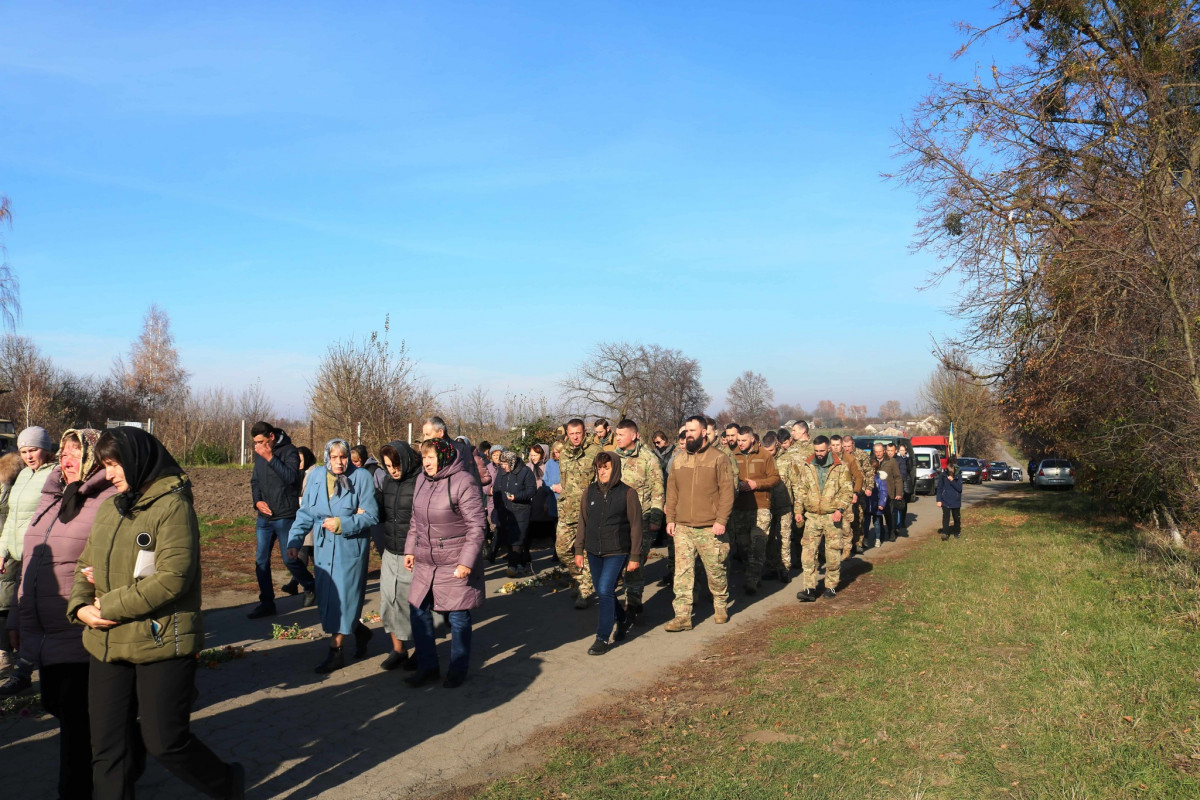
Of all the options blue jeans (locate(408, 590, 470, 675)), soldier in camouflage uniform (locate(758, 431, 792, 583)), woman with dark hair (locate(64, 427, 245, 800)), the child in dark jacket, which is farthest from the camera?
the child in dark jacket

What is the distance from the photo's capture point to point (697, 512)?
368 inches

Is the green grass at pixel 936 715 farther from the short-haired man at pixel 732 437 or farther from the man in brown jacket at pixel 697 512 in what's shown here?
the short-haired man at pixel 732 437

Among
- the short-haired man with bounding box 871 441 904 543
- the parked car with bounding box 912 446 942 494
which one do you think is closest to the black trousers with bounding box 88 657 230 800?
the short-haired man with bounding box 871 441 904 543

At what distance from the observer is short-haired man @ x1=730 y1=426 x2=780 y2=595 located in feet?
37.9

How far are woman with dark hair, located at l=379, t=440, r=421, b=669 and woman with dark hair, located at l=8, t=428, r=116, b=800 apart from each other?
9.33 ft

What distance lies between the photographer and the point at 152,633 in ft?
13.5

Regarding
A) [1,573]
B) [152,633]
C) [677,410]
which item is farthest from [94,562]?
[677,410]

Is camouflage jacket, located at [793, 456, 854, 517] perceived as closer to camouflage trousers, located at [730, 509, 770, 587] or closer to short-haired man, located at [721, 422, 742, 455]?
camouflage trousers, located at [730, 509, 770, 587]

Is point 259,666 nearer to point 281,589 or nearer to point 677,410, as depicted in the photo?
point 281,589

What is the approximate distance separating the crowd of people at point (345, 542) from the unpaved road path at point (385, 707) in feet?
1.07

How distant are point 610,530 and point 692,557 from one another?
1330mm

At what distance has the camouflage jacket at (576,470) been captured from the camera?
10453 millimetres

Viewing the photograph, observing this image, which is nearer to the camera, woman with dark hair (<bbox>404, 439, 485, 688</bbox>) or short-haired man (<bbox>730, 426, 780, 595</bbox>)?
woman with dark hair (<bbox>404, 439, 485, 688</bbox>)

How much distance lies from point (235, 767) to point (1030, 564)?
39.9 ft
